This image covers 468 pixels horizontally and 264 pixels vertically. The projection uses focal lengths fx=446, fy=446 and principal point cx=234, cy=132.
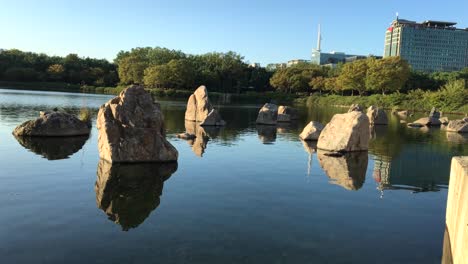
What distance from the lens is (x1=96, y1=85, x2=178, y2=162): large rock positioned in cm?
1614

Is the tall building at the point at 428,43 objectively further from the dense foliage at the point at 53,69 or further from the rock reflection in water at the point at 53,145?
the rock reflection in water at the point at 53,145

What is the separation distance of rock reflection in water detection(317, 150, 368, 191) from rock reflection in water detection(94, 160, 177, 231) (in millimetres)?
5799

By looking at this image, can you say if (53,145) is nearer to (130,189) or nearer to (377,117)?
(130,189)

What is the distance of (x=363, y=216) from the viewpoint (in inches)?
435

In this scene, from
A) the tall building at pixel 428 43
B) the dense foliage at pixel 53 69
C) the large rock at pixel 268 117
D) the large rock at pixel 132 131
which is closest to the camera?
the large rock at pixel 132 131

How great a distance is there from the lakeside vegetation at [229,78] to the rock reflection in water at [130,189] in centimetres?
7038

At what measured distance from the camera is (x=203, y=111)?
35.3 metres

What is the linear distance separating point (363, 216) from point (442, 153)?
14.4 metres

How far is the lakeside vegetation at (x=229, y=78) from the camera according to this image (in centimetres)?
8794

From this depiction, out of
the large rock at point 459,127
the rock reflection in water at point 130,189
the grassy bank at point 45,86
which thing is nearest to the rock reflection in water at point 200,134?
the rock reflection in water at point 130,189

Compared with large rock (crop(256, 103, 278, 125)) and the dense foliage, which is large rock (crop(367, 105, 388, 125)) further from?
the dense foliage

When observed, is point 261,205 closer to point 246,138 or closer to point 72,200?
point 72,200

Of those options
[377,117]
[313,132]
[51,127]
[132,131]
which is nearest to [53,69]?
[377,117]

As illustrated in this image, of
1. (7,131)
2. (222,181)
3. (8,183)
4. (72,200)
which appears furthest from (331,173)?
(7,131)
